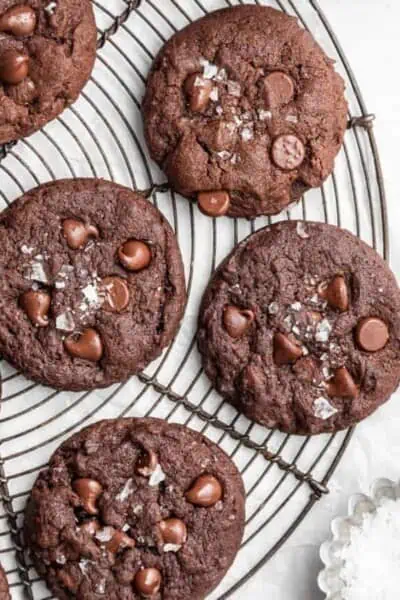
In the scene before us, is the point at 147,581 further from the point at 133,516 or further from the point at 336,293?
the point at 336,293

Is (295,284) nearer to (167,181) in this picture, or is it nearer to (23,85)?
(167,181)

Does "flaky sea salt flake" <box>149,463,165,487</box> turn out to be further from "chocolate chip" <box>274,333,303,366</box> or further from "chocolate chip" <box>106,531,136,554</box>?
"chocolate chip" <box>274,333,303,366</box>

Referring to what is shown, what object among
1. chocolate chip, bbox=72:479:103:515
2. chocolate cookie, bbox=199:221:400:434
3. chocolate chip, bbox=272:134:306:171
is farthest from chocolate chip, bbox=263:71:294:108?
chocolate chip, bbox=72:479:103:515

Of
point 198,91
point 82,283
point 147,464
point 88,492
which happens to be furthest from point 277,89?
point 88,492

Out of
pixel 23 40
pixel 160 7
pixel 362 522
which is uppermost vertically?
pixel 160 7

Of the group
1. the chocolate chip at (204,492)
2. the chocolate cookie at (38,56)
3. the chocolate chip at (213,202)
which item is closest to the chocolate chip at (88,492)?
the chocolate chip at (204,492)

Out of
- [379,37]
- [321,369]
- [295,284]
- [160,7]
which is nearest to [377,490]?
[321,369]
